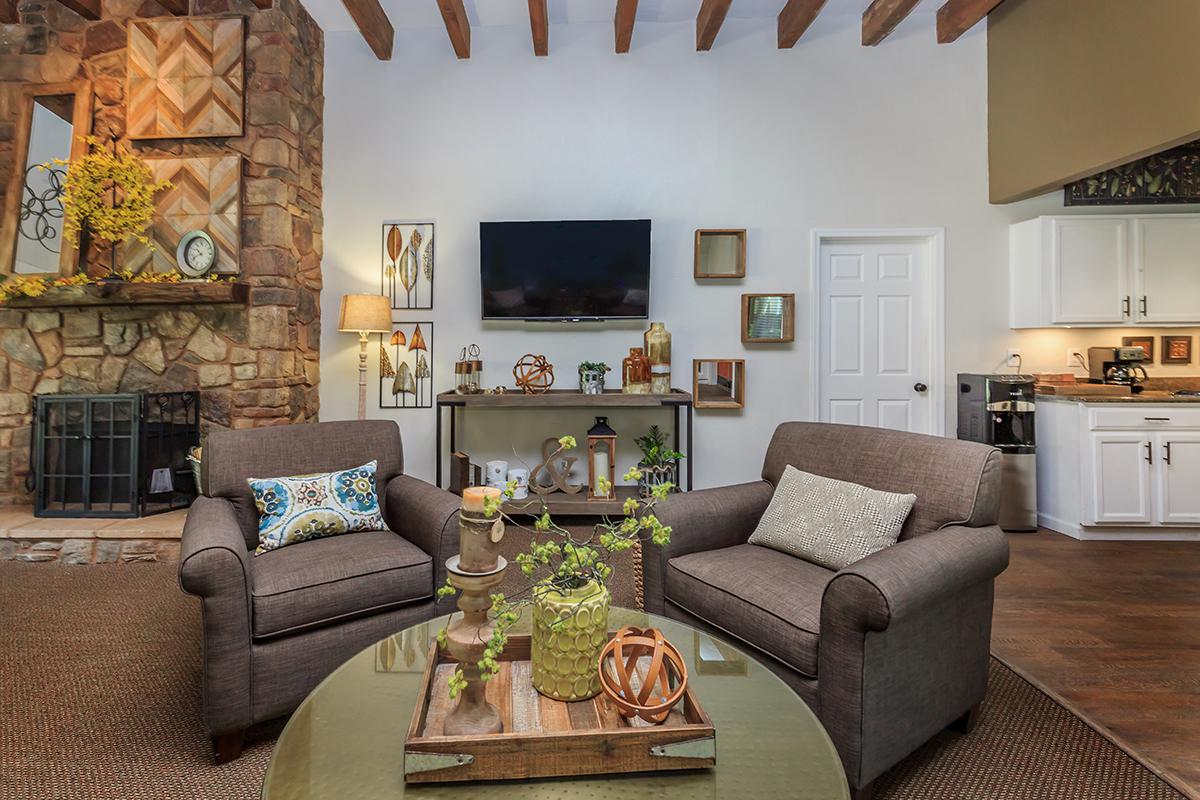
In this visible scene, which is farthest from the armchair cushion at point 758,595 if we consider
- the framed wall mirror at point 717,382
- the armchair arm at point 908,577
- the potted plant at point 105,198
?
the potted plant at point 105,198

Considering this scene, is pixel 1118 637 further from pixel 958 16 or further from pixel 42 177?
pixel 42 177

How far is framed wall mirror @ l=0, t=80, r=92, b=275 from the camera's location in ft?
11.4

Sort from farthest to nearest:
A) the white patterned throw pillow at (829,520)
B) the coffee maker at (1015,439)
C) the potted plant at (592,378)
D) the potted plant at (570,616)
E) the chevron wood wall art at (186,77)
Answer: the potted plant at (592,378) < the coffee maker at (1015,439) < the chevron wood wall art at (186,77) < the white patterned throw pillow at (829,520) < the potted plant at (570,616)

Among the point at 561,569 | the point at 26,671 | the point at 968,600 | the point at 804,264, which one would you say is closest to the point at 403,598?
the point at 561,569

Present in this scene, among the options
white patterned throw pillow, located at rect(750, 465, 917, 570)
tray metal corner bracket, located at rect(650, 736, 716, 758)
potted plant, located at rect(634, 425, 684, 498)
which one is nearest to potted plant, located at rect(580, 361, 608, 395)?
potted plant, located at rect(634, 425, 684, 498)

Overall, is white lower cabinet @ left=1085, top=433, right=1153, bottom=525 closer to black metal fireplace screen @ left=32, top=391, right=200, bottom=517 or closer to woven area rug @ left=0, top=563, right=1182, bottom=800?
woven area rug @ left=0, top=563, right=1182, bottom=800

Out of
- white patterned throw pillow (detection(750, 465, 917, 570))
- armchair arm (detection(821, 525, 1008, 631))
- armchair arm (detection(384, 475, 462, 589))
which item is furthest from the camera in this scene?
armchair arm (detection(384, 475, 462, 589))

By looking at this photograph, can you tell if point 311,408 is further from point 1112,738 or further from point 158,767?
point 1112,738

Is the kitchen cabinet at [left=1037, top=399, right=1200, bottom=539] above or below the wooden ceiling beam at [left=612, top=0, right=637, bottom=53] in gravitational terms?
below

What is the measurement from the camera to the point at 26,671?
6.54 ft

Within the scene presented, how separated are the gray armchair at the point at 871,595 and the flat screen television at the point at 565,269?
2.01 meters

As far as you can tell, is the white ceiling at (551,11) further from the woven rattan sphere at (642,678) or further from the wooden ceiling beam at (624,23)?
the woven rattan sphere at (642,678)

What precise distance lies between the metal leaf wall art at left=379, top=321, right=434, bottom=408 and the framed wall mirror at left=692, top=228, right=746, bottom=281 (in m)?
1.88

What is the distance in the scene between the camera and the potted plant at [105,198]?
10.9 ft
